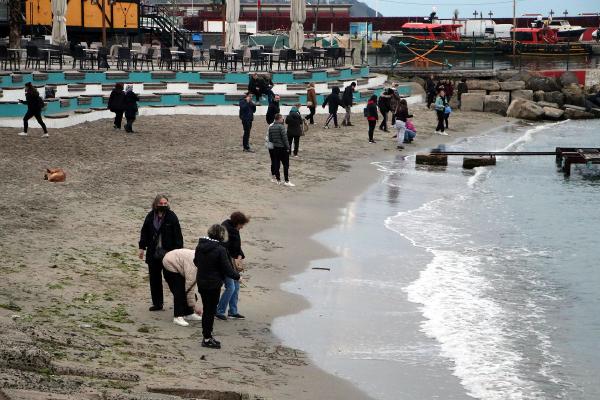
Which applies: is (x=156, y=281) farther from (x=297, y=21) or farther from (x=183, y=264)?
(x=297, y=21)

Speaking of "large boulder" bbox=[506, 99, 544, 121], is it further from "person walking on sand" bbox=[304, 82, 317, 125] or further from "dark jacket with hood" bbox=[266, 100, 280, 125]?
"dark jacket with hood" bbox=[266, 100, 280, 125]

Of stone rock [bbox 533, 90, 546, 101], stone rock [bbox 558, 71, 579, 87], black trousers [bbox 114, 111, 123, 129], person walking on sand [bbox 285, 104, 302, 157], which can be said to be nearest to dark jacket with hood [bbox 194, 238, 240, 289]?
person walking on sand [bbox 285, 104, 302, 157]

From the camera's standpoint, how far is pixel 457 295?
53.3ft

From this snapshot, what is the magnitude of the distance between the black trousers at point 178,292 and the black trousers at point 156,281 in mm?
354

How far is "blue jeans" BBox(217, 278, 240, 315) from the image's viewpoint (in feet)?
43.8

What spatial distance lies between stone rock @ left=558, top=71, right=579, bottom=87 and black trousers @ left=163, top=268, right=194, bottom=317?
157ft

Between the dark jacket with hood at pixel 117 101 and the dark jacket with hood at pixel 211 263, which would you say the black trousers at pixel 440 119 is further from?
the dark jacket with hood at pixel 211 263

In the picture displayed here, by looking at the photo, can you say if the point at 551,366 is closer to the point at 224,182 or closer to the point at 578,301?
the point at 578,301

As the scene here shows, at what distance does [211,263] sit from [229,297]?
1.63 metres

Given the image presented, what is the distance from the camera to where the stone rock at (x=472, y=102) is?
4909 centimetres

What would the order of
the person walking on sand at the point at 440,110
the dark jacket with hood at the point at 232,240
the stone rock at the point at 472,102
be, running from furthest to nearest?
the stone rock at the point at 472,102
the person walking on sand at the point at 440,110
the dark jacket with hood at the point at 232,240

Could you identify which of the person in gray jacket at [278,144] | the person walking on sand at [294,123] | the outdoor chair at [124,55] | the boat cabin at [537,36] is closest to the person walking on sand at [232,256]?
the person in gray jacket at [278,144]

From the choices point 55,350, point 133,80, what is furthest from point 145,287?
point 133,80

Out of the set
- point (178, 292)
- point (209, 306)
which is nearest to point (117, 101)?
point (178, 292)
